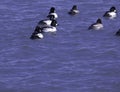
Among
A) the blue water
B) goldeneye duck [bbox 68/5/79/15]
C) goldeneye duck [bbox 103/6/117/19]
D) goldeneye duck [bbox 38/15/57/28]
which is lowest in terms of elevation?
the blue water

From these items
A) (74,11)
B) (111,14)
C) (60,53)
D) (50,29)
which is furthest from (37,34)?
(111,14)

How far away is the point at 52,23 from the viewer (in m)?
56.3

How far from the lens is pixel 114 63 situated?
1887 inches

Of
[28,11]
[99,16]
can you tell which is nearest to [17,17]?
[28,11]

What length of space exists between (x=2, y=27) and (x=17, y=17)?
3.39m

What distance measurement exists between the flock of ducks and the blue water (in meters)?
0.46

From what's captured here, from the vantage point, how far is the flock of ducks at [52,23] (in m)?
53.5

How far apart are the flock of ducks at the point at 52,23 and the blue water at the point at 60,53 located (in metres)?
0.46

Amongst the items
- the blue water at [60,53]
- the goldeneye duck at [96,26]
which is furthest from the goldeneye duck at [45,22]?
the goldeneye duck at [96,26]

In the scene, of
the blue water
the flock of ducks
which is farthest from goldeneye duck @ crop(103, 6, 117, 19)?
the blue water

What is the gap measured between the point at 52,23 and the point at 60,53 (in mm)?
6854

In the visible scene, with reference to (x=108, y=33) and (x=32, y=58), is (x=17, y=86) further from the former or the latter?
(x=108, y=33)

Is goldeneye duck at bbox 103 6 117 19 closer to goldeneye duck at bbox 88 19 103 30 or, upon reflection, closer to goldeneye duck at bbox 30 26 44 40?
goldeneye duck at bbox 88 19 103 30

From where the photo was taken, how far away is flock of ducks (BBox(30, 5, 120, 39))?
176 ft
